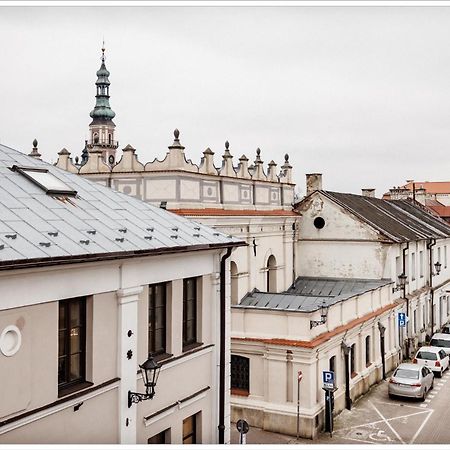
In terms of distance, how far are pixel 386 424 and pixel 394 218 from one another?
719 inches

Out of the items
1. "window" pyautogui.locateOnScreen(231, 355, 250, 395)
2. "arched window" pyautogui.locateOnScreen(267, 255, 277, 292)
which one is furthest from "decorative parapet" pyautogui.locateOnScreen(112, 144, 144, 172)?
"arched window" pyautogui.locateOnScreen(267, 255, 277, 292)

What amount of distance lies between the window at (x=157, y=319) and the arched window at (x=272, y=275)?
1799cm

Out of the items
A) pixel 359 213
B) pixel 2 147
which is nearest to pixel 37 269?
pixel 2 147

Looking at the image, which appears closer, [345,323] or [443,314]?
[345,323]

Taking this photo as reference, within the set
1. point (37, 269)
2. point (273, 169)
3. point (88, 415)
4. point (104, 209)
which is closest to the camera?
point (37, 269)

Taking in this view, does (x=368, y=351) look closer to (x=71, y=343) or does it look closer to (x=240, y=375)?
(x=240, y=375)

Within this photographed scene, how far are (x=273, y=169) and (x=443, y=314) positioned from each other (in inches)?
682

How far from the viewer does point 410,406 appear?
22.7 m

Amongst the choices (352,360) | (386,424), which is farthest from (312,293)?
(386,424)

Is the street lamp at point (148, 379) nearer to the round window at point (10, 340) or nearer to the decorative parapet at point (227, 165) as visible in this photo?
the round window at point (10, 340)

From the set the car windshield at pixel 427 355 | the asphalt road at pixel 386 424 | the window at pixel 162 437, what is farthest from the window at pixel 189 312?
the car windshield at pixel 427 355

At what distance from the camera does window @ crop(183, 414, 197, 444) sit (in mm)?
12087

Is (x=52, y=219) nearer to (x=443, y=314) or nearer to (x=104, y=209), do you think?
(x=104, y=209)

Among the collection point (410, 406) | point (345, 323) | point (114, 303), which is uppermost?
point (114, 303)
